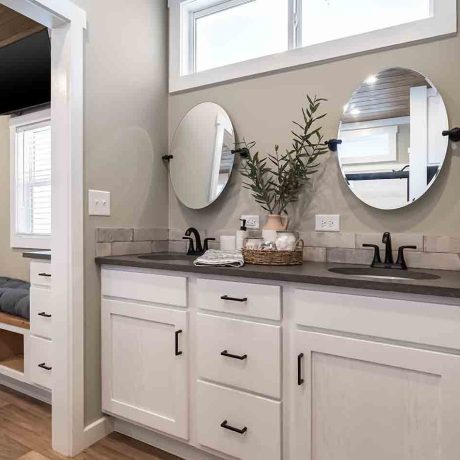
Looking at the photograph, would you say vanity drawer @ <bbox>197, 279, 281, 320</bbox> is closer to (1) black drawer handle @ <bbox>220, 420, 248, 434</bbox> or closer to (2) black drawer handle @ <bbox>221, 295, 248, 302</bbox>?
(2) black drawer handle @ <bbox>221, 295, 248, 302</bbox>

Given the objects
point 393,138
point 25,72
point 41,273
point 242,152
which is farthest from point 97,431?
point 25,72

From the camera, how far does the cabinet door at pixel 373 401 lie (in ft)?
3.89

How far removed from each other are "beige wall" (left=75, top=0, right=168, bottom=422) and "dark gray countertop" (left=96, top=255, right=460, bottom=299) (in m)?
0.37

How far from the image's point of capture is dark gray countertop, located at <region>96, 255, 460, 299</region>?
1.18 meters

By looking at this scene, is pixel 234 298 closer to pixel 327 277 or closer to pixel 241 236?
pixel 327 277

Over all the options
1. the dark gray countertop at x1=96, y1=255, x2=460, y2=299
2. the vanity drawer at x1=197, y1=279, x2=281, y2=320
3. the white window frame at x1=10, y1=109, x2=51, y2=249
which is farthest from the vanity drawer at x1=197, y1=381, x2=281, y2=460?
the white window frame at x1=10, y1=109, x2=51, y2=249

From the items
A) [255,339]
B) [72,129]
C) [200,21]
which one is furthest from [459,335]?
[200,21]

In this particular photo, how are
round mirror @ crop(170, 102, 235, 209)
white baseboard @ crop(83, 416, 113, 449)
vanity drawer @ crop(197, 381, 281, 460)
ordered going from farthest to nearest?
round mirror @ crop(170, 102, 235, 209)
white baseboard @ crop(83, 416, 113, 449)
vanity drawer @ crop(197, 381, 281, 460)

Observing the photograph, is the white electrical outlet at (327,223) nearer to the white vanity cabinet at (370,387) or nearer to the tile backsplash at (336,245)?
the tile backsplash at (336,245)

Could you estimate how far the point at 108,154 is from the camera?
204cm

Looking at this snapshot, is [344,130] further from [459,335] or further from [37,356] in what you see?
[37,356]

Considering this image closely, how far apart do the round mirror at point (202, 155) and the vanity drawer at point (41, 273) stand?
2.95ft

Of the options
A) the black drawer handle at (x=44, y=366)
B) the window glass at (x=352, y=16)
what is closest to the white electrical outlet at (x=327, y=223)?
the window glass at (x=352, y=16)

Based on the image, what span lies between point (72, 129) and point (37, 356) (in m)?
1.39
